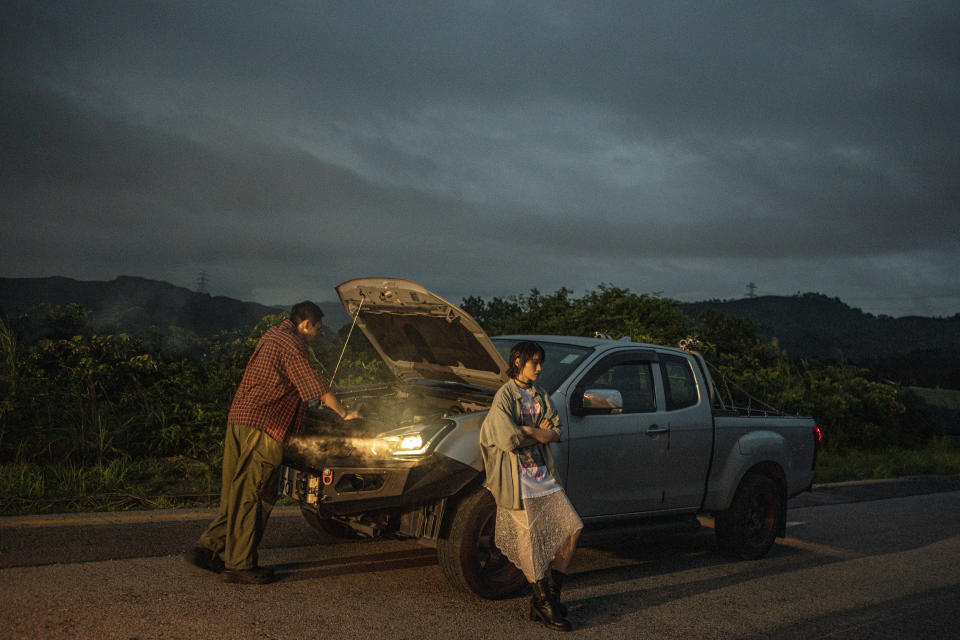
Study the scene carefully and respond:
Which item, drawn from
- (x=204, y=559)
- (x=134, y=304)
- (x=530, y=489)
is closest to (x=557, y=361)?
(x=530, y=489)

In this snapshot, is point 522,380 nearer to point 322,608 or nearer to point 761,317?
point 322,608

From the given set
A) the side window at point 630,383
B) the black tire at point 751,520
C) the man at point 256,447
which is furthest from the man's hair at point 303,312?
the black tire at point 751,520

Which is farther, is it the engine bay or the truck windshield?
the truck windshield

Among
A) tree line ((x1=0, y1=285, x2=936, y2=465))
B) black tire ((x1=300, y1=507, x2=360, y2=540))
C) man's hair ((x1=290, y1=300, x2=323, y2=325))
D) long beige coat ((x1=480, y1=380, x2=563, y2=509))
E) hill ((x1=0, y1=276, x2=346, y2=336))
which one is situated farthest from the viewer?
hill ((x1=0, y1=276, x2=346, y2=336))

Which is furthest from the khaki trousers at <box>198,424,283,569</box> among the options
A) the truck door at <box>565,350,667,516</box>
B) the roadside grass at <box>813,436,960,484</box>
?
the roadside grass at <box>813,436,960,484</box>

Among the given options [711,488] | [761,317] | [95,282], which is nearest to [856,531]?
[711,488]

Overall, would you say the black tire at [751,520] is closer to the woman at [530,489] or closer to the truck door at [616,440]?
the truck door at [616,440]

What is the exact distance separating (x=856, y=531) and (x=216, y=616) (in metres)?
7.28

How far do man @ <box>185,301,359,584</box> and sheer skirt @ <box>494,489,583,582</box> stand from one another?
51.8 inches

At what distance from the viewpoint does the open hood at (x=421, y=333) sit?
20.2 ft

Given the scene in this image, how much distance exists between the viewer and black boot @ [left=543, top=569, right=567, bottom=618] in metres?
5.09

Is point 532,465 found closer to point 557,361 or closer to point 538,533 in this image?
point 538,533

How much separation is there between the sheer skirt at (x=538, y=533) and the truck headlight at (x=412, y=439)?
0.64 m

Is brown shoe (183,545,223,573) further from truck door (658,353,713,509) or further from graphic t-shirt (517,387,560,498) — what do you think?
truck door (658,353,713,509)
